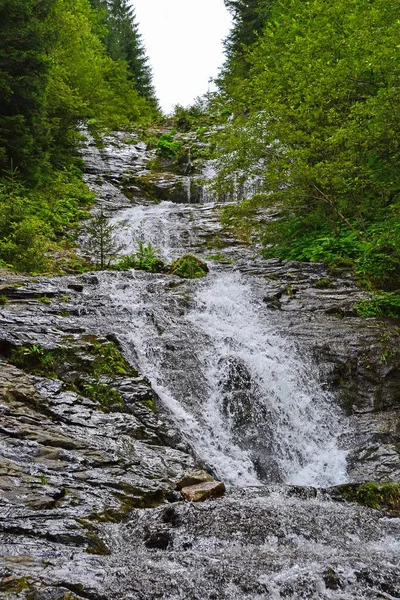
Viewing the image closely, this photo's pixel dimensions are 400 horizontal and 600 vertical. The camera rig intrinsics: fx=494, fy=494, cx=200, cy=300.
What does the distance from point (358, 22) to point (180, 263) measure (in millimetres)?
7751

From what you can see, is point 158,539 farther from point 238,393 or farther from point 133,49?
point 133,49

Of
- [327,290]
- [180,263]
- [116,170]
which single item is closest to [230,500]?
[327,290]

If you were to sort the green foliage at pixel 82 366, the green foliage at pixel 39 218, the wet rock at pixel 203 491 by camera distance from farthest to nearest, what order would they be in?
the green foliage at pixel 39 218, the green foliage at pixel 82 366, the wet rock at pixel 203 491

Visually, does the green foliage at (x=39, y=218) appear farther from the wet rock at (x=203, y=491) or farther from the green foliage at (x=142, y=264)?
the wet rock at (x=203, y=491)

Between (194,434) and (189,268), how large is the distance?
6687 mm

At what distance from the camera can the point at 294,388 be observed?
857 cm

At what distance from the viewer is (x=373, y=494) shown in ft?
19.8

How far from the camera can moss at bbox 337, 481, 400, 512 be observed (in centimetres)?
591

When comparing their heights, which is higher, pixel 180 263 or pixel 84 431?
pixel 180 263

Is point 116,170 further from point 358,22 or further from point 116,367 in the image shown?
point 116,367

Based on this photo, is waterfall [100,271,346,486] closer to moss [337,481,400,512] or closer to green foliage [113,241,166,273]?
moss [337,481,400,512]

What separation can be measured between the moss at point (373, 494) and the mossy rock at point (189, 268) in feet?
25.7

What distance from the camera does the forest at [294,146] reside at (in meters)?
10.7

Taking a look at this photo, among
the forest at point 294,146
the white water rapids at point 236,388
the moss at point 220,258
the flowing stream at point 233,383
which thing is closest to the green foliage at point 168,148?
the forest at point 294,146
